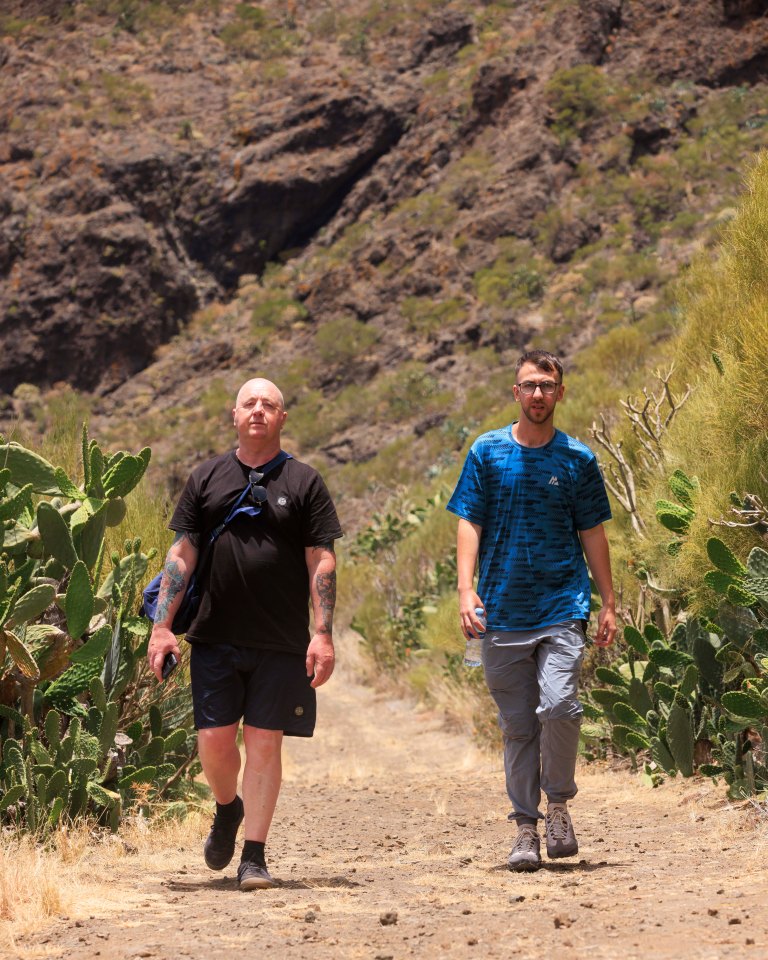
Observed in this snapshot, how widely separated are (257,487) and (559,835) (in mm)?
1701

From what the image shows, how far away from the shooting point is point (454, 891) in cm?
405

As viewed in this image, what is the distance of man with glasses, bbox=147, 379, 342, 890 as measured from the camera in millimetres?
4285

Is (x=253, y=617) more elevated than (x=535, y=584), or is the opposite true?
(x=535, y=584)

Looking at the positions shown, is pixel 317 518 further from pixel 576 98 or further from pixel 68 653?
pixel 576 98

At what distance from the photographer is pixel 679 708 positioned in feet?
19.9

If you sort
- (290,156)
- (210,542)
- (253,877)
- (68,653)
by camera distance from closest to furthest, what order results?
(253,877) < (210,542) < (68,653) < (290,156)

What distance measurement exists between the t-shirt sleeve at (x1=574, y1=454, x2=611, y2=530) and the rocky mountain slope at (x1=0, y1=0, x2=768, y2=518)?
77.6 ft

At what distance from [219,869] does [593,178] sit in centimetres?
3544

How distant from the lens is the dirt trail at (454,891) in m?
3.20

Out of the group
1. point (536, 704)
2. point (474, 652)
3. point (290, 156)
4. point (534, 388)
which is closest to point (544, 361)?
point (534, 388)

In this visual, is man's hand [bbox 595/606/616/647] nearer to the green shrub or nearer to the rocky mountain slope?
the rocky mountain slope

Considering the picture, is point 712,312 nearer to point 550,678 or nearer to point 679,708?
point 679,708

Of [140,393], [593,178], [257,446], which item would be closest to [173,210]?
[140,393]


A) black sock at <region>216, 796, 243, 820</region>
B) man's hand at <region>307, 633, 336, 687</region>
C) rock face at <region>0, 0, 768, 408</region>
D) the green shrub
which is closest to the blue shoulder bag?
man's hand at <region>307, 633, 336, 687</region>
